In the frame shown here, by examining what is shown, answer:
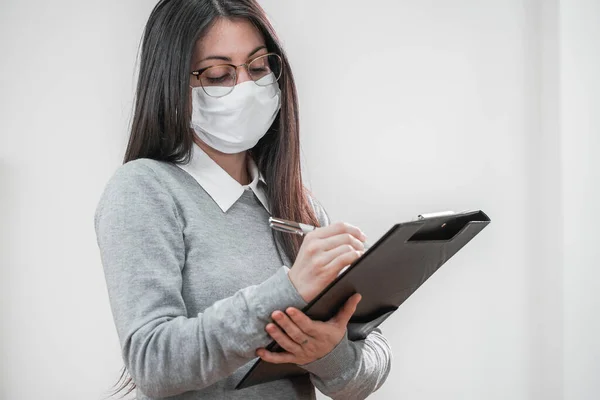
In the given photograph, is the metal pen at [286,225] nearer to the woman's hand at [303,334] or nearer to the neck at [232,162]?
the woman's hand at [303,334]

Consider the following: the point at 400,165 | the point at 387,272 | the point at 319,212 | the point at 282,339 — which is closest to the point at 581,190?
the point at 400,165

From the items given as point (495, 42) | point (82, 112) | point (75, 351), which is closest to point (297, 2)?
point (495, 42)

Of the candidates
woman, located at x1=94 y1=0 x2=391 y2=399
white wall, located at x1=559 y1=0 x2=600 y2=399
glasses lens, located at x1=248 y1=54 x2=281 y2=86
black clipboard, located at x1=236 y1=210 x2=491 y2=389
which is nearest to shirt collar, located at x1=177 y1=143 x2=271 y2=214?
woman, located at x1=94 y1=0 x2=391 y2=399

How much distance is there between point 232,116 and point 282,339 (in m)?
0.42

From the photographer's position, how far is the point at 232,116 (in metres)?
1.06

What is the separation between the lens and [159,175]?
0.95 m

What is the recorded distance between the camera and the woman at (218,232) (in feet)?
2.51

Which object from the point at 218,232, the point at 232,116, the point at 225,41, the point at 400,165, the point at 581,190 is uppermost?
the point at 225,41

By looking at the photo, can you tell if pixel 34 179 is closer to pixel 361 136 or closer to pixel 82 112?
pixel 82 112

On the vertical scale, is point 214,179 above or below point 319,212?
above

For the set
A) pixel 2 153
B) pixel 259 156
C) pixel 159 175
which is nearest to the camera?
pixel 159 175

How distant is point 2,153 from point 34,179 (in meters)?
0.11

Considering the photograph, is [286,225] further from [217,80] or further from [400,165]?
[400,165]

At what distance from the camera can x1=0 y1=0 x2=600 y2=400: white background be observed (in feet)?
6.11
